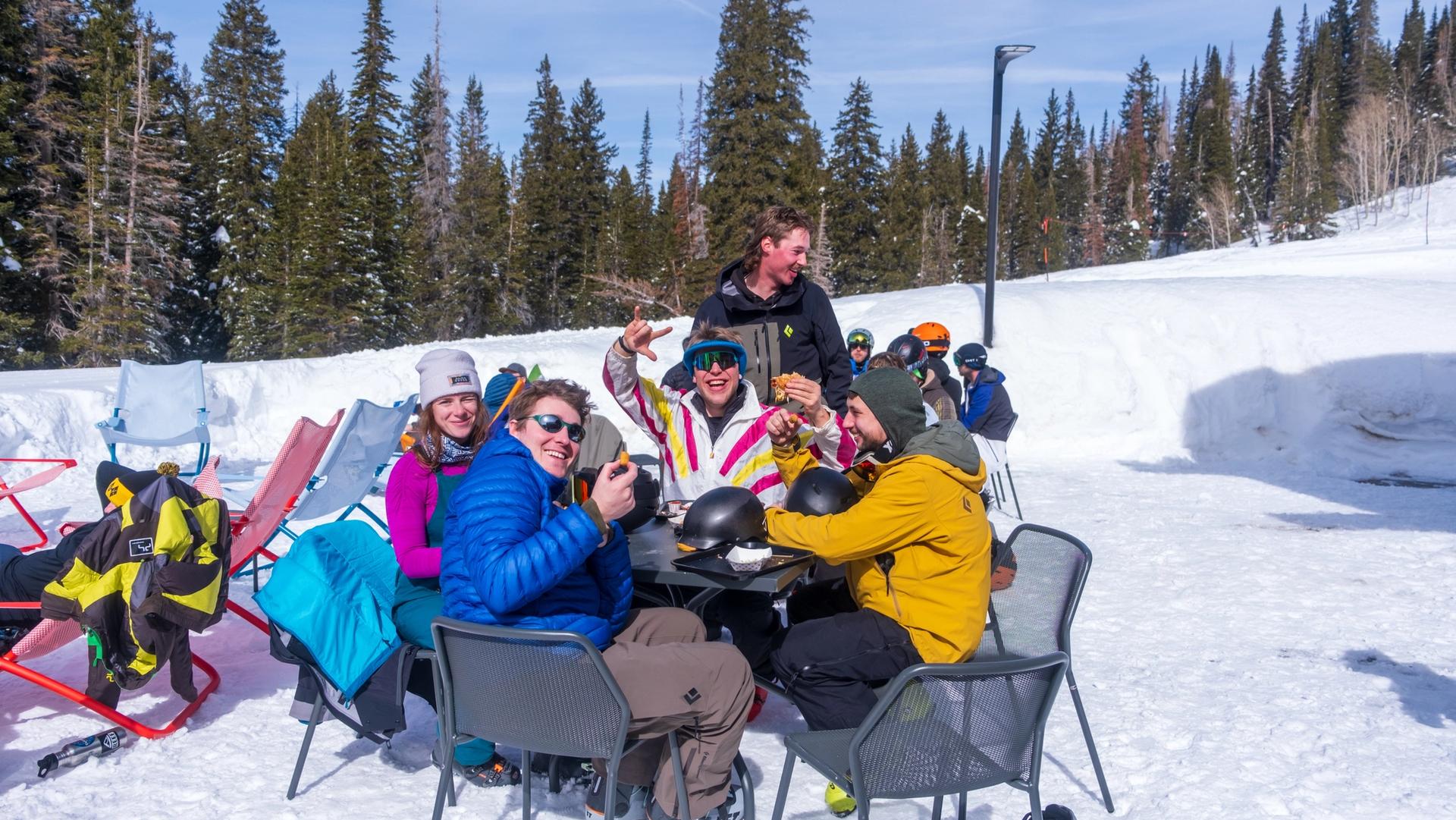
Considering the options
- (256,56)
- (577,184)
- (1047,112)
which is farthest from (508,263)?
(1047,112)

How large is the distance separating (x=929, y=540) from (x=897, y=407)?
0.46 m

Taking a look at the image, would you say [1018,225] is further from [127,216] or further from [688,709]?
[688,709]

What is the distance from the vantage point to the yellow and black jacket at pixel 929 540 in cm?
271

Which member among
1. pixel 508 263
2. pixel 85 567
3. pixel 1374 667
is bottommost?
pixel 1374 667

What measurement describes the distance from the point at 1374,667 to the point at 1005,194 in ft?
223

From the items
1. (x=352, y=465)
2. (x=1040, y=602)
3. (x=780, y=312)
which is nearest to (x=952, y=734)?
(x=1040, y=602)

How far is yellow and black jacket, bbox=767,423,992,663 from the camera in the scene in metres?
2.71

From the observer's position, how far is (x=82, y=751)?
324cm

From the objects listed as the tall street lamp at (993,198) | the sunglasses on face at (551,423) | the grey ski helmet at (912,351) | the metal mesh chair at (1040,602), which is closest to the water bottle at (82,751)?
the sunglasses on face at (551,423)

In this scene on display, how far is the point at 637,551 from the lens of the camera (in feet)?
10.5

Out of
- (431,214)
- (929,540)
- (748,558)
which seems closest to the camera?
(929,540)

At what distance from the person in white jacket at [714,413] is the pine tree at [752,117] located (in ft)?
84.5

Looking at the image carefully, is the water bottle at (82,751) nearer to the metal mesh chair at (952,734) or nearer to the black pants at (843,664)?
the black pants at (843,664)

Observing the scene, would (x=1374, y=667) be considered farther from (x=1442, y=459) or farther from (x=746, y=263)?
(x=1442, y=459)
